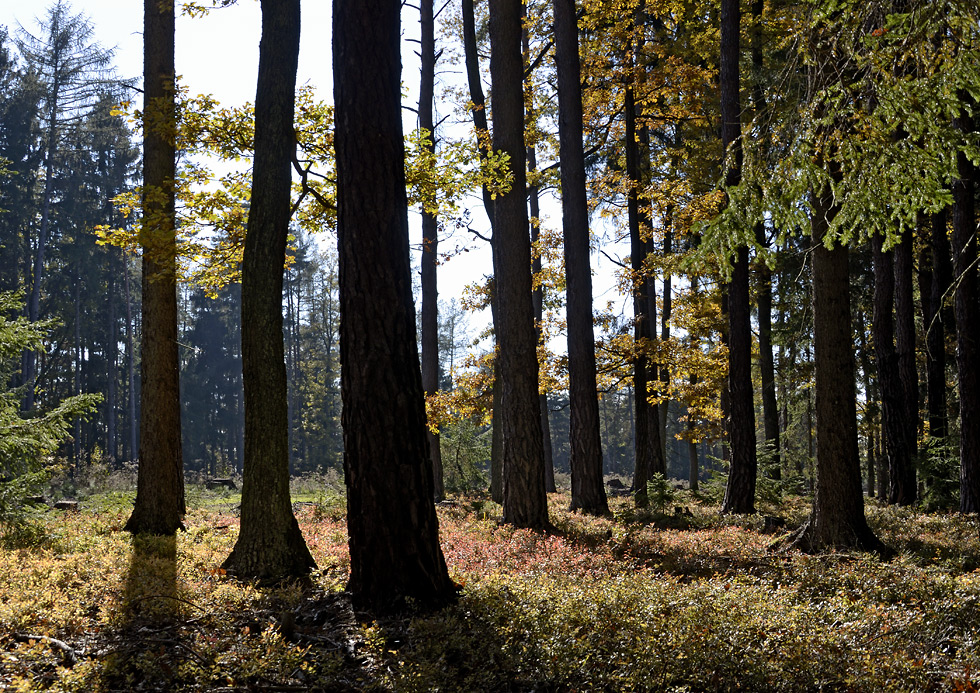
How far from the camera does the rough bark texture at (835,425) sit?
314 inches

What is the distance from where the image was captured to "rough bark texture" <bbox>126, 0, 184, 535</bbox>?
364 inches

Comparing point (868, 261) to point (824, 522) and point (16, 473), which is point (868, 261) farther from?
point (16, 473)

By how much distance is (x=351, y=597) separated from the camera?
5203 millimetres

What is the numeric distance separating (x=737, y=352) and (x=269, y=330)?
8968 millimetres

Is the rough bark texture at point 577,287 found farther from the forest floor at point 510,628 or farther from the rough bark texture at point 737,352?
the forest floor at point 510,628

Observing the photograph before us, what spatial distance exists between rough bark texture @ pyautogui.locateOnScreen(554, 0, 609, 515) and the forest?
0.22 ft

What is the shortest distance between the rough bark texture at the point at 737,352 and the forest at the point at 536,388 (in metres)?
0.05

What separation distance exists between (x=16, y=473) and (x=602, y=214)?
506 inches

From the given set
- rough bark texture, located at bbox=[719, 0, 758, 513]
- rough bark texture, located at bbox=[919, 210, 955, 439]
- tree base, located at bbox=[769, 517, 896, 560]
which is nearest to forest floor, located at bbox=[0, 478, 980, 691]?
tree base, located at bbox=[769, 517, 896, 560]

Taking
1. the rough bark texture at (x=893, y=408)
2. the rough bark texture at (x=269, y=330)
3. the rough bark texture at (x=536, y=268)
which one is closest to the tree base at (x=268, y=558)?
the rough bark texture at (x=269, y=330)

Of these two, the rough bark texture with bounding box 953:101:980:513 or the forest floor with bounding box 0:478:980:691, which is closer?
the forest floor with bounding box 0:478:980:691

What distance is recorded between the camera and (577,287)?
1216 cm

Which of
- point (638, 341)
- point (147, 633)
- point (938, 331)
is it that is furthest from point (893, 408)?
point (147, 633)

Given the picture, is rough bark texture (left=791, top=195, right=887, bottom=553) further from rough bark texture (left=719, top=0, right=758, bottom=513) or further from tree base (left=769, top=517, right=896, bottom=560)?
rough bark texture (left=719, top=0, right=758, bottom=513)
